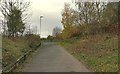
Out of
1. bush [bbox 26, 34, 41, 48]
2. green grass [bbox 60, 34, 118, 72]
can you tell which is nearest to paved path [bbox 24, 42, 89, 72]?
green grass [bbox 60, 34, 118, 72]

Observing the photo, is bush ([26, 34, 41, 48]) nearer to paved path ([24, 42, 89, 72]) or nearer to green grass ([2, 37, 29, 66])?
green grass ([2, 37, 29, 66])

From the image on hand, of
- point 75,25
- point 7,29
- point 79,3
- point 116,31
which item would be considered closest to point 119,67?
point 116,31

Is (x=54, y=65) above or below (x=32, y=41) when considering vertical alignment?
below

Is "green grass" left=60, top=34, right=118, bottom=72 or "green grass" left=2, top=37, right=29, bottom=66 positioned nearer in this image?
"green grass" left=60, top=34, right=118, bottom=72

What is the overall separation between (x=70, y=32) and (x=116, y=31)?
34.2m

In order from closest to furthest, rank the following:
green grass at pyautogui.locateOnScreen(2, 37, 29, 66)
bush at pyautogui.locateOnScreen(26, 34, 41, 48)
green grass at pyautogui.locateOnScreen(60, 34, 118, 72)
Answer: green grass at pyautogui.locateOnScreen(60, 34, 118, 72), green grass at pyautogui.locateOnScreen(2, 37, 29, 66), bush at pyautogui.locateOnScreen(26, 34, 41, 48)

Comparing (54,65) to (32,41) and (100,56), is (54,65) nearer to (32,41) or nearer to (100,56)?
(100,56)

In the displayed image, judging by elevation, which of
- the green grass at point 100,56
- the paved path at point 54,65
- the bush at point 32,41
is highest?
the bush at point 32,41

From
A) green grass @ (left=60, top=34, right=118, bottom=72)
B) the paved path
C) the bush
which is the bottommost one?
the paved path

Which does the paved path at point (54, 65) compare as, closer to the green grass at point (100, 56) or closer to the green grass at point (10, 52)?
the green grass at point (100, 56)

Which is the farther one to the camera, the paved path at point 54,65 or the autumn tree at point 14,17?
the autumn tree at point 14,17

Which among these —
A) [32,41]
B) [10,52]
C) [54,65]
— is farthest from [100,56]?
[32,41]

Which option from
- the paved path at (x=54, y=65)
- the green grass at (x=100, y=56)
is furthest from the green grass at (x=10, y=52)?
the green grass at (x=100, y=56)

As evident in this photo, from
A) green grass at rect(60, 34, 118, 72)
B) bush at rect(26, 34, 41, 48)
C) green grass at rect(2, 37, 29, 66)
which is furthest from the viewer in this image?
bush at rect(26, 34, 41, 48)
